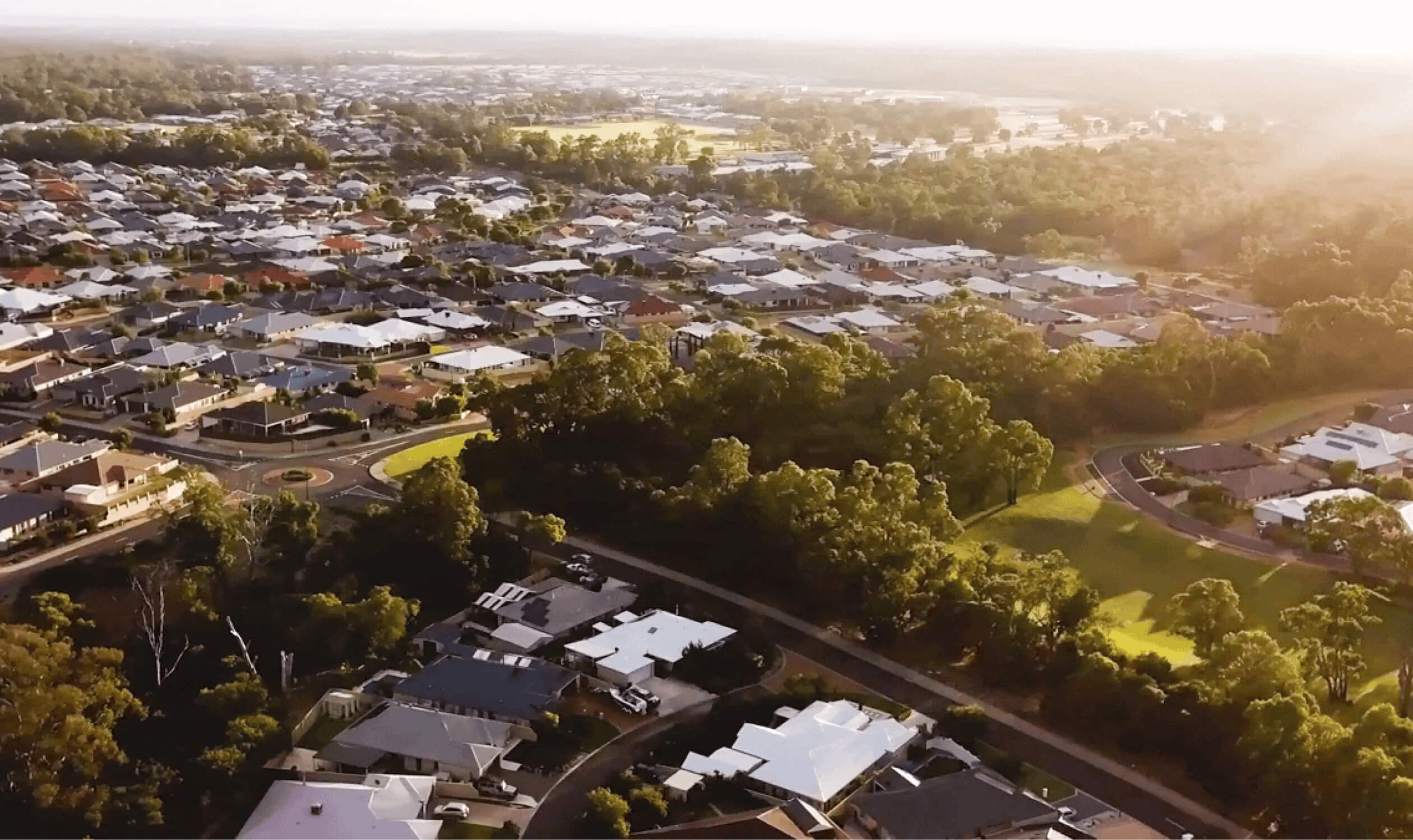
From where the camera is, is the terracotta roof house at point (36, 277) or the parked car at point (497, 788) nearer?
the parked car at point (497, 788)

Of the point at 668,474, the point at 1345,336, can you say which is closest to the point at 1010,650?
the point at 668,474

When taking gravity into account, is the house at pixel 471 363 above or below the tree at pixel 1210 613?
below

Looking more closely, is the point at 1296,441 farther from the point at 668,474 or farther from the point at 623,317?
the point at 623,317

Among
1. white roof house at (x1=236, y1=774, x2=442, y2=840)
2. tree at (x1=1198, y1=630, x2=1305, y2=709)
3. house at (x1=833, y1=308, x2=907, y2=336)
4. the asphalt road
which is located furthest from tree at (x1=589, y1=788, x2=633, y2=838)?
house at (x1=833, y1=308, x2=907, y2=336)

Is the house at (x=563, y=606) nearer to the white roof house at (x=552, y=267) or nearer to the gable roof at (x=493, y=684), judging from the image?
the gable roof at (x=493, y=684)

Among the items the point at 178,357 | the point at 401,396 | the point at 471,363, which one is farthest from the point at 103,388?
the point at 471,363

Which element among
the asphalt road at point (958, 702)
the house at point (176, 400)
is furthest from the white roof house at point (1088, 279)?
the house at point (176, 400)

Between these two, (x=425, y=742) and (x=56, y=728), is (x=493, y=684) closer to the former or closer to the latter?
(x=425, y=742)

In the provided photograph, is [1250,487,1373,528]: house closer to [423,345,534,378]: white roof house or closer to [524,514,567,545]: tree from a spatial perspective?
[524,514,567,545]: tree
